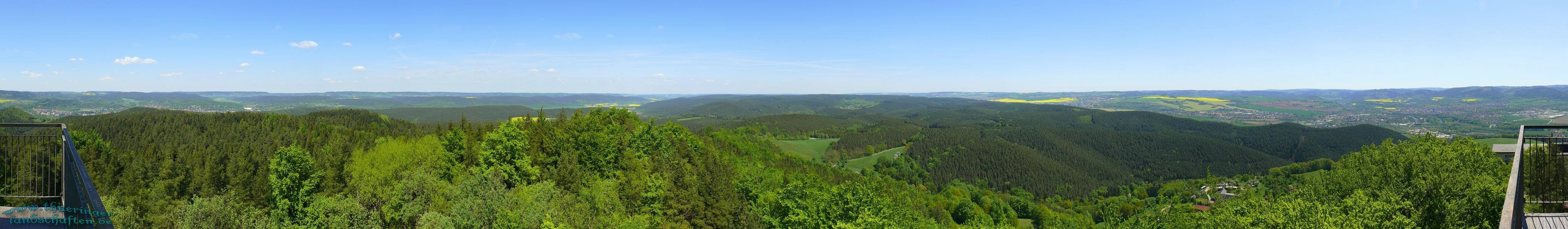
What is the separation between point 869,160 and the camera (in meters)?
164

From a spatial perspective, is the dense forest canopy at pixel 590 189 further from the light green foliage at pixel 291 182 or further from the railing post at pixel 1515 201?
the railing post at pixel 1515 201

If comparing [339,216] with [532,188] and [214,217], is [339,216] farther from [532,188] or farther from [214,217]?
[532,188]

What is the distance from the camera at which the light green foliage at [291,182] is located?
1145 inches

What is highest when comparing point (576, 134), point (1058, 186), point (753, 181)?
point (576, 134)

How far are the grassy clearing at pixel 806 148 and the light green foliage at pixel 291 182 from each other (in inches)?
4318

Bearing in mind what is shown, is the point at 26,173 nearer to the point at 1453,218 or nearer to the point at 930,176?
the point at 1453,218

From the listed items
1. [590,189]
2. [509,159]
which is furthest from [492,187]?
[509,159]

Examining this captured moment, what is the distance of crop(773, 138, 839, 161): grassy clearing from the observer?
151 meters

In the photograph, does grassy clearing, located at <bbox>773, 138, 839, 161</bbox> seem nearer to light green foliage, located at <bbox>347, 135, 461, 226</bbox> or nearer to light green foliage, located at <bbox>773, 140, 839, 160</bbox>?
light green foliage, located at <bbox>773, 140, 839, 160</bbox>

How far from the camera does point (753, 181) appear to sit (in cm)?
4034

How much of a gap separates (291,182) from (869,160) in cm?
14325

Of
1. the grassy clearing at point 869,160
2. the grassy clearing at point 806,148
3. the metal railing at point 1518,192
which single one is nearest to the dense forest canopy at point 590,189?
the metal railing at point 1518,192

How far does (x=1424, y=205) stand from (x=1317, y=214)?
8.56 meters

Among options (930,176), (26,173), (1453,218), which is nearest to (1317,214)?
(1453,218)
